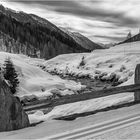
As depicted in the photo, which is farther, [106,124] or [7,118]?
[106,124]

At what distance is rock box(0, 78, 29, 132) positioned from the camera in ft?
18.3

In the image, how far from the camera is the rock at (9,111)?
5582mm

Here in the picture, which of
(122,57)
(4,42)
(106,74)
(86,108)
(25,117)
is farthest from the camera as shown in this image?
(4,42)

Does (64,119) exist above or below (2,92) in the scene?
below

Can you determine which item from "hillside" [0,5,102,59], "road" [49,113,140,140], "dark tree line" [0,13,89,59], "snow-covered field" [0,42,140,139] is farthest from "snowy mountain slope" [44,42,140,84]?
"dark tree line" [0,13,89,59]

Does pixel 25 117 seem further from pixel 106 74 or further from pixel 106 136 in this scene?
pixel 106 74

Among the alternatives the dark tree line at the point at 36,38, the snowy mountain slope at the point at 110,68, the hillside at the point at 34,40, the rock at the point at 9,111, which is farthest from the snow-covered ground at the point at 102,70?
the dark tree line at the point at 36,38

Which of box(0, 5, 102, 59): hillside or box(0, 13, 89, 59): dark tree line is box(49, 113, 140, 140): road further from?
box(0, 13, 89, 59): dark tree line

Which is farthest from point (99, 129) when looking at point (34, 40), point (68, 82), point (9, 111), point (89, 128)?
point (34, 40)

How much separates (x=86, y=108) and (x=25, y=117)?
407 centimetres

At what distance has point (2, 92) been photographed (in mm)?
5598

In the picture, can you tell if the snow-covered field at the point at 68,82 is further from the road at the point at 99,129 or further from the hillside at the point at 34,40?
the hillside at the point at 34,40

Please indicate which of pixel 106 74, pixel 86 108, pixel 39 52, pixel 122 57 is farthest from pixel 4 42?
pixel 86 108

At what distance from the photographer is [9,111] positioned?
5637 millimetres
